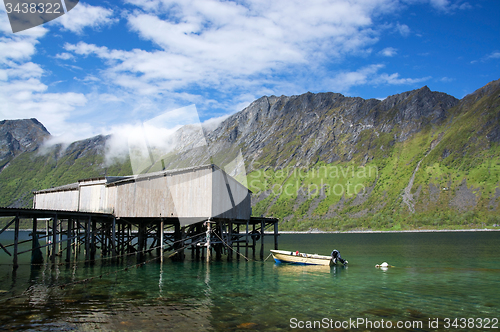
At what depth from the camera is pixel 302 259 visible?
37.6 meters

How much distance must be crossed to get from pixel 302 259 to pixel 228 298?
17832 mm

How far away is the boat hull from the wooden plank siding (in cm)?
719

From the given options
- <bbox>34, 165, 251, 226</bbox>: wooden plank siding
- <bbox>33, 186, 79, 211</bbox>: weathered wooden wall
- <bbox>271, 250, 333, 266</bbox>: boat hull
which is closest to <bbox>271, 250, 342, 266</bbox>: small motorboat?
<bbox>271, 250, 333, 266</bbox>: boat hull

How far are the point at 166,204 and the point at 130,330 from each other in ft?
73.7

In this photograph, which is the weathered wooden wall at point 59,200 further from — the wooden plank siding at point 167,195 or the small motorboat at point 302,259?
the small motorboat at point 302,259

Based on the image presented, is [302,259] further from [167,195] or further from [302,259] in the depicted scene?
[167,195]

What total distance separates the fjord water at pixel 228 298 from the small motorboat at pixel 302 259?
11.1ft

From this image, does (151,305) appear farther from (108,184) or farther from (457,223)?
(457,223)

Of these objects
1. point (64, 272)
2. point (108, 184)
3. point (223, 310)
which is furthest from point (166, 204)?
point (223, 310)

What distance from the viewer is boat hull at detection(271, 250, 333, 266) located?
36.6 m

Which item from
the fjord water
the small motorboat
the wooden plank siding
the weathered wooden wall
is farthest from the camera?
the weathered wooden wall

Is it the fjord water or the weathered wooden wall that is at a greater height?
the weathered wooden wall

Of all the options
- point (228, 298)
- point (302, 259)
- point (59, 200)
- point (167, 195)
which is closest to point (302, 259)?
point (302, 259)

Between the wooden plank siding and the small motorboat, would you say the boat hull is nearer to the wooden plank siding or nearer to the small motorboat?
the small motorboat
